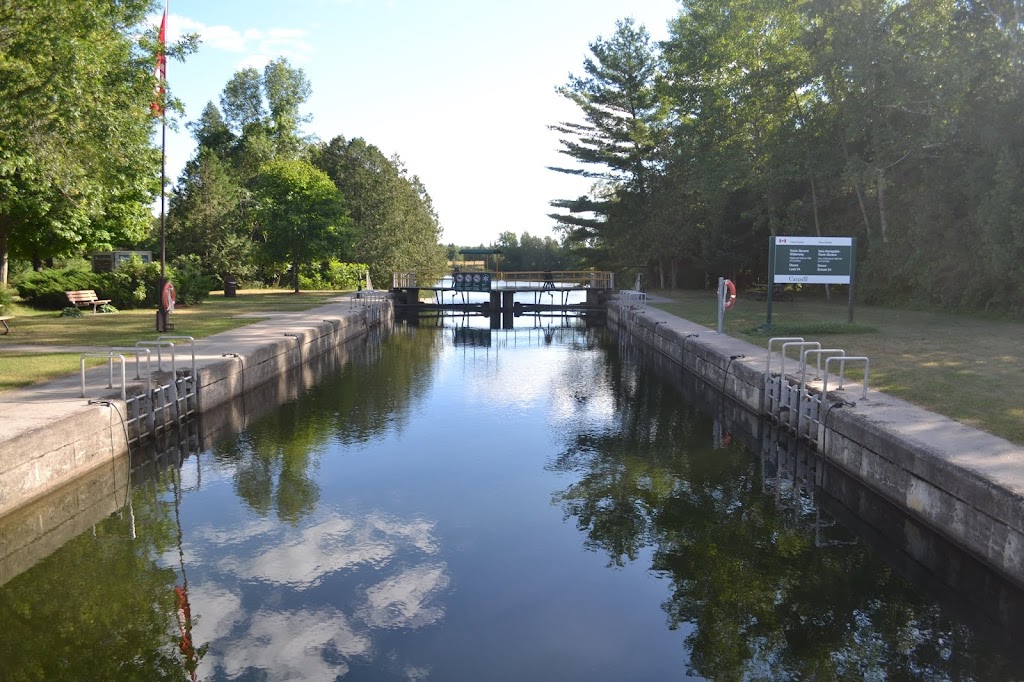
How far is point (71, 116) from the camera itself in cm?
1711

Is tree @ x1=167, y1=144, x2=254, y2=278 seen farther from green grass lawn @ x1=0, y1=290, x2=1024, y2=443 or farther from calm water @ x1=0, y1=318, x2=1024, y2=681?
calm water @ x1=0, y1=318, x2=1024, y2=681

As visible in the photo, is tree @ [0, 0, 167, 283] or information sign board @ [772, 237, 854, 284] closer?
tree @ [0, 0, 167, 283]

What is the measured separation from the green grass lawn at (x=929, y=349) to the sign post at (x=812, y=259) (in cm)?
138

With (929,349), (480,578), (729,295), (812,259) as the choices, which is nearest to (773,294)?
(729,295)

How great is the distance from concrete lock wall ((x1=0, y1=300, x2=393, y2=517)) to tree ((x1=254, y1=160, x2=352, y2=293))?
45.0ft

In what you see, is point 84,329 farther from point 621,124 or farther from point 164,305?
point 621,124

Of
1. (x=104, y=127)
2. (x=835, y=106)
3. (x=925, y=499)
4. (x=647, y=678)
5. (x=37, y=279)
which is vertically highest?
(x=835, y=106)

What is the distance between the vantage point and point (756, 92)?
3450cm

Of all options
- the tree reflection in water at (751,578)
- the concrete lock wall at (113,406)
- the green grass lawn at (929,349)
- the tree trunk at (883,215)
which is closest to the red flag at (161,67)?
the concrete lock wall at (113,406)

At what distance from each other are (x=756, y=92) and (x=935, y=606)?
30.8m

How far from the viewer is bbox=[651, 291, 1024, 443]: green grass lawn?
11336 mm

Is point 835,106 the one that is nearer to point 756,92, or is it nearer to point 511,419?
point 756,92

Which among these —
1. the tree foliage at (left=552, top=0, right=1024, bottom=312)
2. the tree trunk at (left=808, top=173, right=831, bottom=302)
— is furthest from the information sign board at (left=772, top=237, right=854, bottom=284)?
the tree trunk at (left=808, top=173, right=831, bottom=302)

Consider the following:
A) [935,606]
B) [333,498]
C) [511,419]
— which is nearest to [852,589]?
[935,606]
